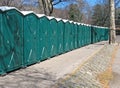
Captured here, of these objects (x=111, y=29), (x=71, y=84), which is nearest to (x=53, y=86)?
(x=71, y=84)

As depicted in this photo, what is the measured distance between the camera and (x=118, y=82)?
39.8 ft

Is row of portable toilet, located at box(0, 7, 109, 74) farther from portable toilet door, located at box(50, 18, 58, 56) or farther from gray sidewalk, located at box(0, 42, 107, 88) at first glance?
gray sidewalk, located at box(0, 42, 107, 88)

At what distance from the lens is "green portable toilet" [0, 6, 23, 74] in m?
11.9

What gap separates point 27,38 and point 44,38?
2.80m

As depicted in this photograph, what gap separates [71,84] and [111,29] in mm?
26950

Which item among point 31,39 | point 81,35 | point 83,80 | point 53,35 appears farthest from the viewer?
point 81,35

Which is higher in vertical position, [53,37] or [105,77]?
[53,37]

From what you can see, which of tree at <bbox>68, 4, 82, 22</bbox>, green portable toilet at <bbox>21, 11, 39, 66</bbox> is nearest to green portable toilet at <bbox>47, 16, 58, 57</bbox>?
green portable toilet at <bbox>21, 11, 39, 66</bbox>

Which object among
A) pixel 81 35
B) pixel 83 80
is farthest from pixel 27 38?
pixel 81 35

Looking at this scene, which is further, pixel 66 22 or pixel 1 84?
pixel 66 22

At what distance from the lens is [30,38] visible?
14852 millimetres

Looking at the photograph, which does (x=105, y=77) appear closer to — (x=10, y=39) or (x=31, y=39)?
(x=10, y=39)

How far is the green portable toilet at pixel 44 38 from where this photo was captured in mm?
16516

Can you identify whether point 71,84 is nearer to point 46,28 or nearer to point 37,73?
point 37,73
